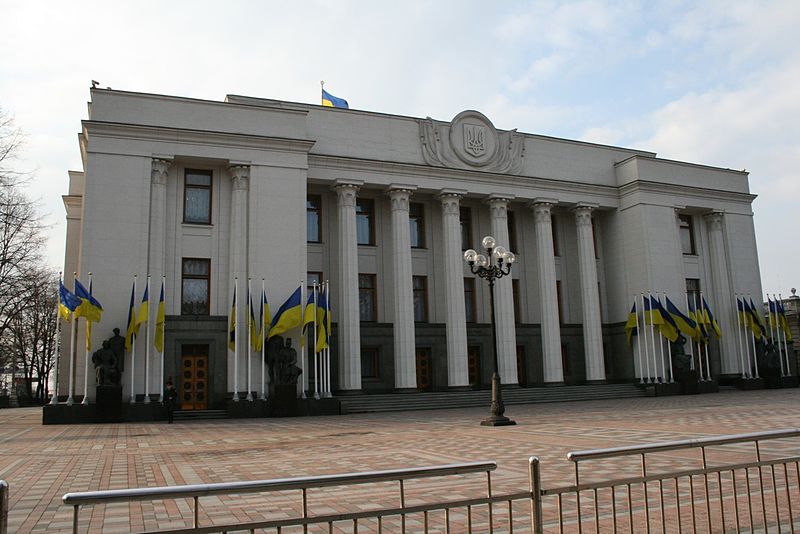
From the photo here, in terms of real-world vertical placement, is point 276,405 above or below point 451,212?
below

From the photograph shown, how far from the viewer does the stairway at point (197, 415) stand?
25547 millimetres

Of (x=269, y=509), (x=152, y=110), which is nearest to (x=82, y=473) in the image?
(x=269, y=509)

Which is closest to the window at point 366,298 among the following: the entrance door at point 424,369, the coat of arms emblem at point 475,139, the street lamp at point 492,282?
the entrance door at point 424,369

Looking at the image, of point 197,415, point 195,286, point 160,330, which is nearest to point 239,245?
point 195,286

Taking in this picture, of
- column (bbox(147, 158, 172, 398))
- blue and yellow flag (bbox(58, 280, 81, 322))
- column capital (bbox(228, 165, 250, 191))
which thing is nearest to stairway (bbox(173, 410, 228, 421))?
column (bbox(147, 158, 172, 398))

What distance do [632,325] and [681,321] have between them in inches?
98.1

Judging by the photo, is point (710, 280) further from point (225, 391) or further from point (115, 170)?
point (115, 170)

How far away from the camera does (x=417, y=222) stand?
116ft

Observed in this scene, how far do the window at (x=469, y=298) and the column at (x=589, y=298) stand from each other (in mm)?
6126

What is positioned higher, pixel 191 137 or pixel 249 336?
pixel 191 137

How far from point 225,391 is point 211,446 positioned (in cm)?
1295

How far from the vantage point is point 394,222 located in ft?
107

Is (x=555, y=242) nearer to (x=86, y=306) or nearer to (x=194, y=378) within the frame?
(x=194, y=378)

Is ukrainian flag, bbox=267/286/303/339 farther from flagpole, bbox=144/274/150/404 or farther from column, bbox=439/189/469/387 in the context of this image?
column, bbox=439/189/469/387
